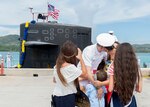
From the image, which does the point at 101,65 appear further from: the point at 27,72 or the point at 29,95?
the point at 27,72

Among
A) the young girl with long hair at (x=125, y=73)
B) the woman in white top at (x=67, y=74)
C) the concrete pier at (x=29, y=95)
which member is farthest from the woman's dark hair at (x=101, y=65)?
the concrete pier at (x=29, y=95)

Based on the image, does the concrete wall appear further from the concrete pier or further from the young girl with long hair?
the young girl with long hair

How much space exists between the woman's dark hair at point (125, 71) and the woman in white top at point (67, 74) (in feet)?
1.77

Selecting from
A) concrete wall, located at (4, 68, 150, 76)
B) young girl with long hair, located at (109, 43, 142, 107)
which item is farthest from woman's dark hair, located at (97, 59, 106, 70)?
concrete wall, located at (4, 68, 150, 76)

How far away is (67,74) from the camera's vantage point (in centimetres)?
407

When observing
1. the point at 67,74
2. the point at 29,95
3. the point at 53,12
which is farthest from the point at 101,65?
the point at 53,12

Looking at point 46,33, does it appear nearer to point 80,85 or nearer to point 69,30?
point 69,30

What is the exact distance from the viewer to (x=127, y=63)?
366 centimetres

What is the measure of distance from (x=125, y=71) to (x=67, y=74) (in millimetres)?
715

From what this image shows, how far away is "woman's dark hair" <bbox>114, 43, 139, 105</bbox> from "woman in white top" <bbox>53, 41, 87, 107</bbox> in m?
0.54

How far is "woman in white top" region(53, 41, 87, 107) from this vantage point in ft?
13.3

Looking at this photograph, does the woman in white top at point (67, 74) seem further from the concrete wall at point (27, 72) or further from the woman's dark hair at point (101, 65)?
the concrete wall at point (27, 72)

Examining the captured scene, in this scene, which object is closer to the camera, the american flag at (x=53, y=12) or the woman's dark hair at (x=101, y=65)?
the woman's dark hair at (x=101, y=65)

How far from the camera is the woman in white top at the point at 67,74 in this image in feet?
A: 13.3
